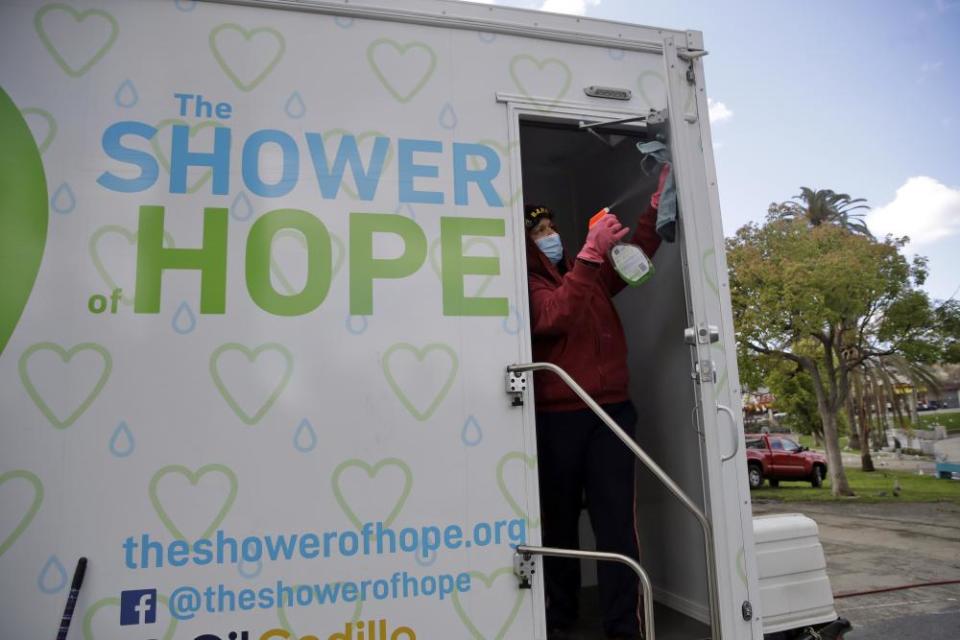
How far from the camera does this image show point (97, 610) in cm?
191

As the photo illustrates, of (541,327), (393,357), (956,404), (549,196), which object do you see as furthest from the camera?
(956,404)

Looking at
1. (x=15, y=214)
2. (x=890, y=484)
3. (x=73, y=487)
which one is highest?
(x=15, y=214)

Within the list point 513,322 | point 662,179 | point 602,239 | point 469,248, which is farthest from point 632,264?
point 469,248

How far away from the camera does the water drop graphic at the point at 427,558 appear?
2100mm

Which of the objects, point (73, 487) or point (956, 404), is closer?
point (73, 487)

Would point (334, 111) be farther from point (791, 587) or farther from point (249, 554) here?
point (791, 587)

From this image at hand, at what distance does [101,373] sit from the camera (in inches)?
78.9

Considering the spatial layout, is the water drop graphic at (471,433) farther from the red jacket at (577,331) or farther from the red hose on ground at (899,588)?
the red hose on ground at (899,588)

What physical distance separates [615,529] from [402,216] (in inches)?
57.9

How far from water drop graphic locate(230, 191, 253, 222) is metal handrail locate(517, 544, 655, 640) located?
1.41 meters

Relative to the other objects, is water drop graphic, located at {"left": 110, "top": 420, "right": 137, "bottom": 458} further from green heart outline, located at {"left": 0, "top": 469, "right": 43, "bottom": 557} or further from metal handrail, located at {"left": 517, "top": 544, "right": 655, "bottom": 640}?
metal handrail, located at {"left": 517, "top": 544, "right": 655, "bottom": 640}

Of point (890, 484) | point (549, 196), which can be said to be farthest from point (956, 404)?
point (549, 196)

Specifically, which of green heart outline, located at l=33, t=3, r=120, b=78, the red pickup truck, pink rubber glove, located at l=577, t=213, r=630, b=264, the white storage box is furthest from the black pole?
the red pickup truck

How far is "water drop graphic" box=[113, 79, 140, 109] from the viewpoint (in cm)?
216
